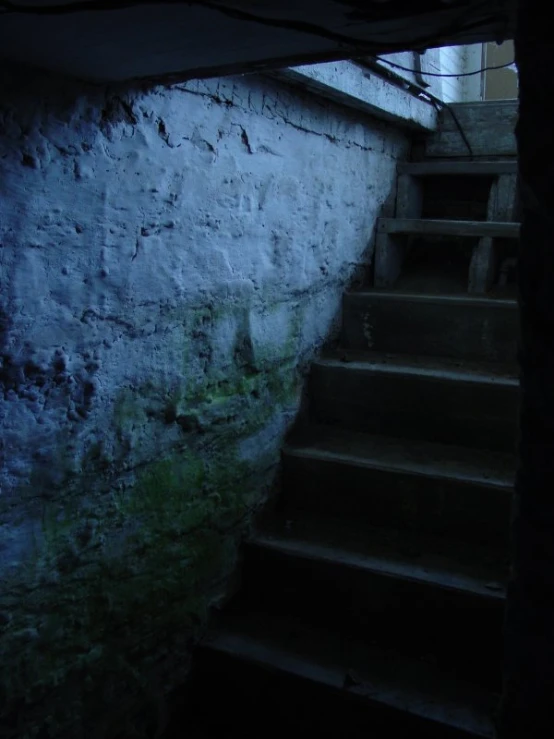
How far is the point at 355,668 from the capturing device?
221cm

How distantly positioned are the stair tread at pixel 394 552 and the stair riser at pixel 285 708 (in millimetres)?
409

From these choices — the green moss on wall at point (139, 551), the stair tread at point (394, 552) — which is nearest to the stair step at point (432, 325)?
the green moss on wall at point (139, 551)

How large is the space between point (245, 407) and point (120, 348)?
27.5 inches

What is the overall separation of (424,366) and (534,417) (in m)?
1.92

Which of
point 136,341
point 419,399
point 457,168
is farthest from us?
point 457,168

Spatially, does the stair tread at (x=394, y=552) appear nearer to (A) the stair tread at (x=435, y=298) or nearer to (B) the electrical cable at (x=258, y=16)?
(A) the stair tread at (x=435, y=298)

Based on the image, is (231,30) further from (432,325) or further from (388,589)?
(432,325)

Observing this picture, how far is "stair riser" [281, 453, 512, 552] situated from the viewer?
2439mm

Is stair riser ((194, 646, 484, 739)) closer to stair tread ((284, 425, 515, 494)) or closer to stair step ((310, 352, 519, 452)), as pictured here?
stair tread ((284, 425, 515, 494))

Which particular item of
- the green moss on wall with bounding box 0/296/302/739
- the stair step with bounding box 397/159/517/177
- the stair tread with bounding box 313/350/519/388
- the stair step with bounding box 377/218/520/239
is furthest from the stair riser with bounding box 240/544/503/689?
the stair step with bounding box 397/159/517/177

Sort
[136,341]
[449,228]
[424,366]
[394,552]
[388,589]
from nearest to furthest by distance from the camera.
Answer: [136,341] → [388,589] → [394,552] → [424,366] → [449,228]

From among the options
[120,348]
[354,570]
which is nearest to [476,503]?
[354,570]

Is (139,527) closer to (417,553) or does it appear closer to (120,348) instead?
(120,348)

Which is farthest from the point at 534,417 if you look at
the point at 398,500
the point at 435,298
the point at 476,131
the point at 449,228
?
the point at 476,131
